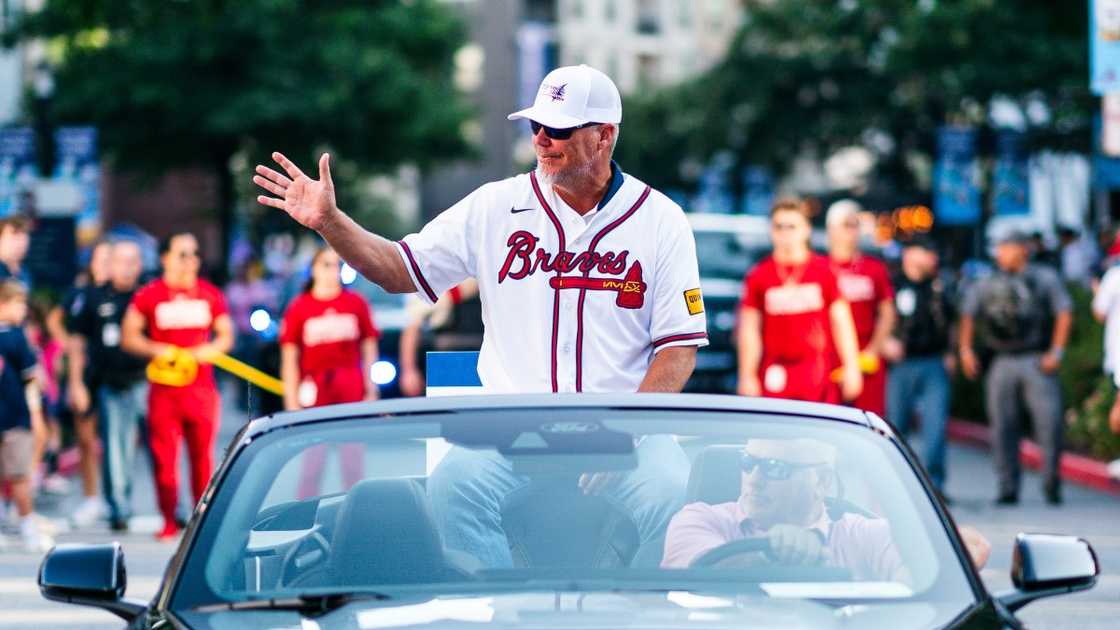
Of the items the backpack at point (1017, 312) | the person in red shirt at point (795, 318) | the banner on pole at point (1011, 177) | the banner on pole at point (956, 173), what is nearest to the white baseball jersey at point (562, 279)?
the person in red shirt at point (795, 318)

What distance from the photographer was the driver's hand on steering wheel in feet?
13.5

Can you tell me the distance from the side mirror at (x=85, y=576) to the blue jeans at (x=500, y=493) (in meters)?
0.66

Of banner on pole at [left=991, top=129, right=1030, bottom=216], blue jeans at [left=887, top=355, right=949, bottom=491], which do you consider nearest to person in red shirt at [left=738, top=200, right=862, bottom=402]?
blue jeans at [left=887, top=355, right=949, bottom=491]

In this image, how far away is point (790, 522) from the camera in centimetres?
425

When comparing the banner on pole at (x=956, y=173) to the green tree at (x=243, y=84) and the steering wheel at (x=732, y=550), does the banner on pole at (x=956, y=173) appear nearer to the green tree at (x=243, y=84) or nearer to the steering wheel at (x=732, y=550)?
the green tree at (x=243, y=84)

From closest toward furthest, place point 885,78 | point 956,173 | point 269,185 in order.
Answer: point 269,185
point 956,173
point 885,78

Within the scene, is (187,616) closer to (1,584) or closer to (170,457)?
(1,584)

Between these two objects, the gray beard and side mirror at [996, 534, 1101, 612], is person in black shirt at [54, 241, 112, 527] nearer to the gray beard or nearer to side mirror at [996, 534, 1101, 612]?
the gray beard

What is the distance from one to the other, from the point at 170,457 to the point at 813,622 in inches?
386

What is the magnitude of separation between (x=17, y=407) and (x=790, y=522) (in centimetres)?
912

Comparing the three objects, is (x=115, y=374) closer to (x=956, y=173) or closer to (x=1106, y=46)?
(x=1106, y=46)

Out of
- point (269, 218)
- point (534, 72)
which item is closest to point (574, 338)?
point (269, 218)

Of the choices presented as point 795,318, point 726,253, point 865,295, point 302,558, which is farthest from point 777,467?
point 726,253

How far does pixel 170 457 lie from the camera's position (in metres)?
13.0
